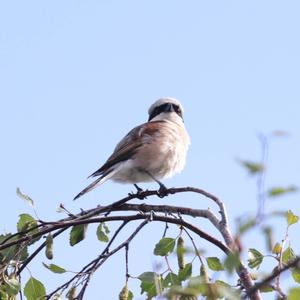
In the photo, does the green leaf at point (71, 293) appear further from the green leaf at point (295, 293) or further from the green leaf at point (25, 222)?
the green leaf at point (295, 293)

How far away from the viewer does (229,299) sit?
1.07 m

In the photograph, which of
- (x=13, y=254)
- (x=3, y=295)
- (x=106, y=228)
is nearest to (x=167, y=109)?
(x=106, y=228)

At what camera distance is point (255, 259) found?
7.94 ft

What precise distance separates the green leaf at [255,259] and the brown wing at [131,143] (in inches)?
106

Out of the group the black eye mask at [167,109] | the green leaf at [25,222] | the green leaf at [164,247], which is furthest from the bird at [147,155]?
the green leaf at [164,247]

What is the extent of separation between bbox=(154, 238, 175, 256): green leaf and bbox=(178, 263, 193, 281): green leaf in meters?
0.12

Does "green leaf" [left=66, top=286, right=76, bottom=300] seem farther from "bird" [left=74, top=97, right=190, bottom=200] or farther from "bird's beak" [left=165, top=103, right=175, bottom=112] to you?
"bird's beak" [left=165, top=103, right=175, bottom=112]

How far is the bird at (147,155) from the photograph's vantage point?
5352 mm

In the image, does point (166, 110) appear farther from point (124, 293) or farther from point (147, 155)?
point (124, 293)

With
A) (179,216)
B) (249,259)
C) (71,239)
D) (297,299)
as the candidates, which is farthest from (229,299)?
(71,239)

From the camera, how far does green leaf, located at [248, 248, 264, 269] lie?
7.95 ft

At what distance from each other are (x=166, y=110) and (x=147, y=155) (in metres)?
1.52

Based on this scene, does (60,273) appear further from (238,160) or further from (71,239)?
(238,160)

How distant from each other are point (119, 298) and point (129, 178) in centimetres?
290
